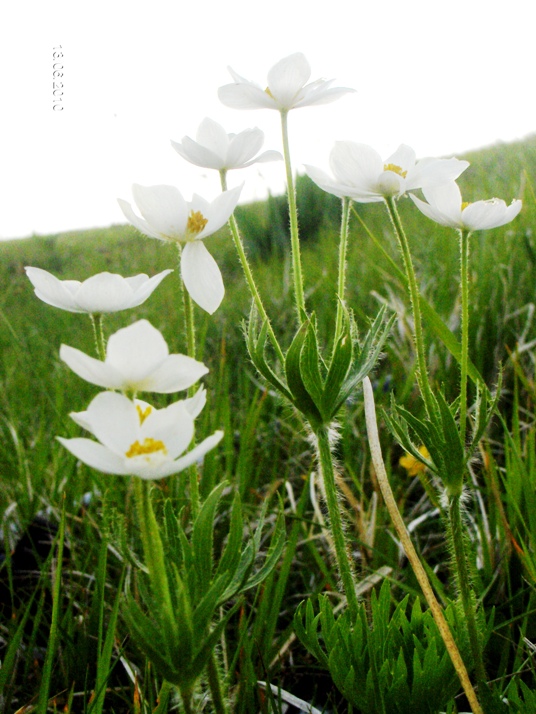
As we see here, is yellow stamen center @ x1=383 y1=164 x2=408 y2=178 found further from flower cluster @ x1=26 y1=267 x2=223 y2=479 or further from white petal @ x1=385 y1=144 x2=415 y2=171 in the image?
flower cluster @ x1=26 y1=267 x2=223 y2=479

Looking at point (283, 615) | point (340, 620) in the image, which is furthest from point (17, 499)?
point (340, 620)

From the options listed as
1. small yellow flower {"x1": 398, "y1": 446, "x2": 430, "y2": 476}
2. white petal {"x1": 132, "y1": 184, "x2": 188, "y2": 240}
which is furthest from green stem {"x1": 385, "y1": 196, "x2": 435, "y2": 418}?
small yellow flower {"x1": 398, "y1": 446, "x2": 430, "y2": 476}

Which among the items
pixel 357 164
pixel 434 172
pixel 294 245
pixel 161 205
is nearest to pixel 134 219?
pixel 161 205

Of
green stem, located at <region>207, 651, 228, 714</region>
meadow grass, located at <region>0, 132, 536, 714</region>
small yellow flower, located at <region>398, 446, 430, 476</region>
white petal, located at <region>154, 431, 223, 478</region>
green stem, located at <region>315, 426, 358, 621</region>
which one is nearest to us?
white petal, located at <region>154, 431, 223, 478</region>

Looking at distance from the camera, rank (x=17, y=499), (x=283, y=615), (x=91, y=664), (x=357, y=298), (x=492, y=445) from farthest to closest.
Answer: (x=357, y=298) → (x=492, y=445) → (x=17, y=499) → (x=283, y=615) → (x=91, y=664)

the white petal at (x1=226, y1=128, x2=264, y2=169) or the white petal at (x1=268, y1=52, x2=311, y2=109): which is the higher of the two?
the white petal at (x1=268, y1=52, x2=311, y2=109)

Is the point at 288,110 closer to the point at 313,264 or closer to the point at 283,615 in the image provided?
the point at 283,615
